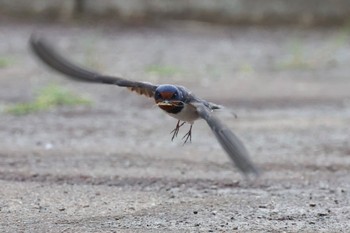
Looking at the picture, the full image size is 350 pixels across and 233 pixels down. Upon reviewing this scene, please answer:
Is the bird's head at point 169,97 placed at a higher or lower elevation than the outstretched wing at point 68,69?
lower

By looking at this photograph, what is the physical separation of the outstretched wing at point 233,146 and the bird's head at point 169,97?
0.18 metres

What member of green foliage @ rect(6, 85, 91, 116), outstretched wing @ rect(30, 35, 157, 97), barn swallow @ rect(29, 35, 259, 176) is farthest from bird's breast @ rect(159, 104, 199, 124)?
green foliage @ rect(6, 85, 91, 116)

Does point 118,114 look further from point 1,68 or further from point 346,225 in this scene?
point 346,225

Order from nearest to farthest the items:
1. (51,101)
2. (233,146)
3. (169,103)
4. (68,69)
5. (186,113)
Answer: (233,146) < (169,103) < (186,113) < (68,69) < (51,101)

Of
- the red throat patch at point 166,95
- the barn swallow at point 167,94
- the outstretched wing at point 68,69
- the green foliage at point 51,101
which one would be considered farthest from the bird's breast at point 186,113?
the green foliage at point 51,101

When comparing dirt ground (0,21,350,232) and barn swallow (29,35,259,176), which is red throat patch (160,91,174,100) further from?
dirt ground (0,21,350,232)

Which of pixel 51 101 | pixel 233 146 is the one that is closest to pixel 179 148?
pixel 51 101

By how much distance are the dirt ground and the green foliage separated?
0.51 feet

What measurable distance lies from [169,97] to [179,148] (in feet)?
8.12

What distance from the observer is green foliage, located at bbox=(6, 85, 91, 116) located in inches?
326

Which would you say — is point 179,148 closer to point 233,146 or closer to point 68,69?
point 68,69

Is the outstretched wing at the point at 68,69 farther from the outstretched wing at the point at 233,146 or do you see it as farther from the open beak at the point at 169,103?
the outstretched wing at the point at 233,146

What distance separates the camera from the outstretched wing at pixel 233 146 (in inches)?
134

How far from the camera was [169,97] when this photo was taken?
4289 mm
